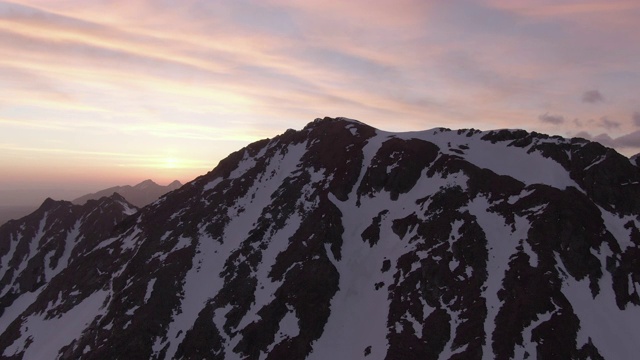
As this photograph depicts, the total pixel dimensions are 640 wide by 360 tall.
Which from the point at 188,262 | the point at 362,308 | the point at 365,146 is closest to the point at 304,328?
the point at 362,308

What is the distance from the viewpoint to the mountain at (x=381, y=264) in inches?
2301

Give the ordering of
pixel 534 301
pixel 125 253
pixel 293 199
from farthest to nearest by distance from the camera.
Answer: pixel 125 253
pixel 293 199
pixel 534 301

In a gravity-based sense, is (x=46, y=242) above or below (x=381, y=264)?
below

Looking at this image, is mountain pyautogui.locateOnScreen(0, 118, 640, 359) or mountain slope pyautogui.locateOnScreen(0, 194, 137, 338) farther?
mountain slope pyautogui.locateOnScreen(0, 194, 137, 338)

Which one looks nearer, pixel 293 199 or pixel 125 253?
pixel 293 199

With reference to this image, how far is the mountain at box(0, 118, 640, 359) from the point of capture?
5844 centimetres

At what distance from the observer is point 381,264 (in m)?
76.6

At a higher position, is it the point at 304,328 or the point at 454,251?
the point at 454,251

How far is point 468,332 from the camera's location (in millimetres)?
57281

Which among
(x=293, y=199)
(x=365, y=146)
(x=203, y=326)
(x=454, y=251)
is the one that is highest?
(x=365, y=146)

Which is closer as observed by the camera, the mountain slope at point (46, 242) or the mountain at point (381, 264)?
the mountain at point (381, 264)

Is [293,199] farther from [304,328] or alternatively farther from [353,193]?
[304,328]

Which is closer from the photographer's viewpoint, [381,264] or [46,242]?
[381,264]

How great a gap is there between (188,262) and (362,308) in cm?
4251
